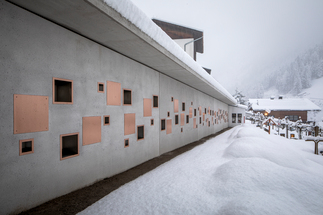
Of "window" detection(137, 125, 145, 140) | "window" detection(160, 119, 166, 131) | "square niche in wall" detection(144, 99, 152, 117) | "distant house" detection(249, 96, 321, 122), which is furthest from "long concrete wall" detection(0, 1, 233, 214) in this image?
"distant house" detection(249, 96, 321, 122)

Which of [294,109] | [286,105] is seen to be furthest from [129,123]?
[286,105]

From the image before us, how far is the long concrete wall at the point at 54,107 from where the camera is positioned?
314cm

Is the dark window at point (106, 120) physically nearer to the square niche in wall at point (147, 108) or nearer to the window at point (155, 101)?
the square niche in wall at point (147, 108)

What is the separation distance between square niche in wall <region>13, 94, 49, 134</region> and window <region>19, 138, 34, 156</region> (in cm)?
21

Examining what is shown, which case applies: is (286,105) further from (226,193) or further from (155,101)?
(226,193)

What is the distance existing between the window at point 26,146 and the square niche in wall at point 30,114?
205 mm

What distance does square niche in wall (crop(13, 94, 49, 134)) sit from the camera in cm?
327

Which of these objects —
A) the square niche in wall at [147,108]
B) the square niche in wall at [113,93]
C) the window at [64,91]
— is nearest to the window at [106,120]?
the square niche in wall at [113,93]

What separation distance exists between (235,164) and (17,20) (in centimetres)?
614

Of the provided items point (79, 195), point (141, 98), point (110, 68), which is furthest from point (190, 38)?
point (79, 195)

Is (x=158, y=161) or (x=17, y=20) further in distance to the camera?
(x=158, y=161)

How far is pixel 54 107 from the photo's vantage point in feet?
12.8

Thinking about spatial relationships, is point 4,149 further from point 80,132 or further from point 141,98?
point 141,98

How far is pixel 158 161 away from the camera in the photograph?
7.32m
